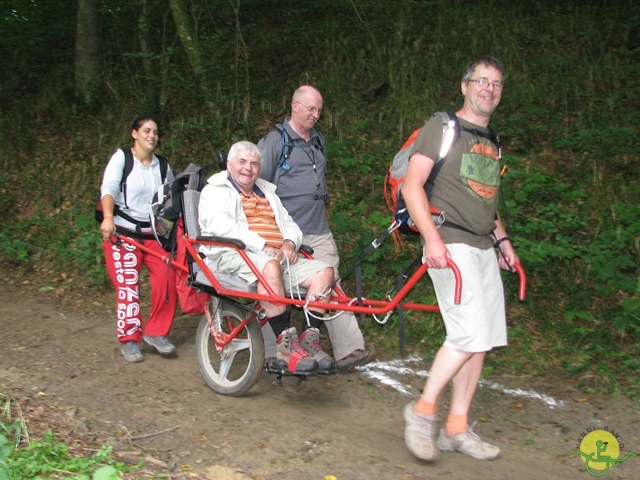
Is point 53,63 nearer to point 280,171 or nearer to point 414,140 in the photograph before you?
point 280,171

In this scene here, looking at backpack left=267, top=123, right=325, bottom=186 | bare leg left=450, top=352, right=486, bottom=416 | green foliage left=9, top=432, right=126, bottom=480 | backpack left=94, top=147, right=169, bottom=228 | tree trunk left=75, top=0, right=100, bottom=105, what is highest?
tree trunk left=75, top=0, right=100, bottom=105

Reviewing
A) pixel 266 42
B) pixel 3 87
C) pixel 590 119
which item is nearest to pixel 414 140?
pixel 590 119

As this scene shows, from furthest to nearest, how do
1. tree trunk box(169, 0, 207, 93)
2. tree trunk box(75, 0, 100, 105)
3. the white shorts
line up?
tree trunk box(75, 0, 100, 105)
tree trunk box(169, 0, 207, 93)
the white shorts

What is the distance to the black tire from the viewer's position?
499 centimetres

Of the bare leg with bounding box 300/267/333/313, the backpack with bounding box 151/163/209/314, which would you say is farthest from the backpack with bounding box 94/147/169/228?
the bare leg with bounding box 300/267/333/313

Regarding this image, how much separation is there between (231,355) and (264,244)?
888 mm

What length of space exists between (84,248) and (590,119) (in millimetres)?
6311

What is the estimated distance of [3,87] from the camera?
12195 millimetres

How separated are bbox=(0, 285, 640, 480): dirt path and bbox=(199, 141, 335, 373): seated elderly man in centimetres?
49

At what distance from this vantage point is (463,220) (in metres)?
3.93

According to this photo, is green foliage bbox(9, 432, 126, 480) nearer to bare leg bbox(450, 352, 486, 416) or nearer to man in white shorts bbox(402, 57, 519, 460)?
man in white shorts bbox(402, 57, 519, 460)

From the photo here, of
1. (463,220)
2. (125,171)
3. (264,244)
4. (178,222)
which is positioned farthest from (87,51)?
(463,220)

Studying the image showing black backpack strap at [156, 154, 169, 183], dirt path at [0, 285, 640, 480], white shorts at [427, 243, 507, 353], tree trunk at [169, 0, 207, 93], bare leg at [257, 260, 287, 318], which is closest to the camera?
white shorts at [427, 243, 507, 353]

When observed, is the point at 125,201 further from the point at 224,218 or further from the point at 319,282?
the point at 319,282
